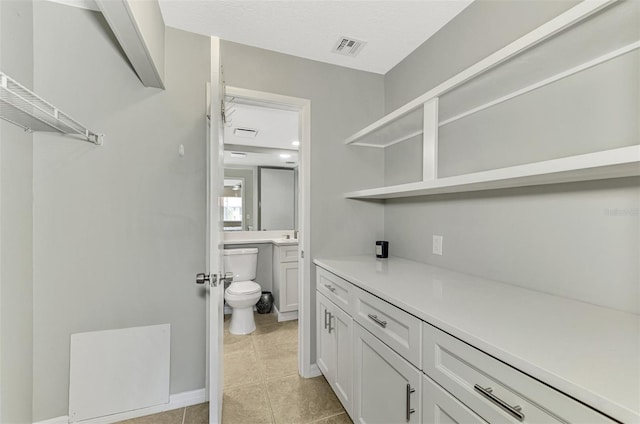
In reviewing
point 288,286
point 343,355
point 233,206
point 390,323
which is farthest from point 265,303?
point 390,323

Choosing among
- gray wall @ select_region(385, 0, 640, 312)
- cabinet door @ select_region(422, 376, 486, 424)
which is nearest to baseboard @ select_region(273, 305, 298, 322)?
gray wall @ select_region(385, 0, 640, 312)

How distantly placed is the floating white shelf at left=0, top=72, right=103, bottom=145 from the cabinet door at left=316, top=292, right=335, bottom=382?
1700mm

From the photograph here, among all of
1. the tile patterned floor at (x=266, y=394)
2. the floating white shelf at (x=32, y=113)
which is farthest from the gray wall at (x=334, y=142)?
the floating white shelf at (x=32, y=113)

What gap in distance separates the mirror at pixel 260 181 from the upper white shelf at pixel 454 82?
59.3 inches

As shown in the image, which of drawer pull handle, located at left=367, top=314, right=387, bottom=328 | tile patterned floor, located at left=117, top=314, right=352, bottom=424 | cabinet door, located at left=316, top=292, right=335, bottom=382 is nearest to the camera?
drawer pull handle, located at left=367, top=314, right=387, bottom=328

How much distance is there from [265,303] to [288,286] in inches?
19.1

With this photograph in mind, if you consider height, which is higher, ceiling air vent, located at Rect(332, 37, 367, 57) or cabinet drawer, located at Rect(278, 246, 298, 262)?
ceiling air vent, located at Rect(332, 37, 367, 57)

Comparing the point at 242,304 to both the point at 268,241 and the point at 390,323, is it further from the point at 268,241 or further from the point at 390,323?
the point at 390,323

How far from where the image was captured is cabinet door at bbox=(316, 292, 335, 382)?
1.73 meters

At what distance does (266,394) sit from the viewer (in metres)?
1.80

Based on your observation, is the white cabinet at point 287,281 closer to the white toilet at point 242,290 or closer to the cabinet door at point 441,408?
the white toilet at point 242,290

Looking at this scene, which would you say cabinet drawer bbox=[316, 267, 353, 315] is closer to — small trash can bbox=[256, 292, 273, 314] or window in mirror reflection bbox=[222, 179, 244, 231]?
Answer: small trash can bbox=[256, 292, 273, 314]

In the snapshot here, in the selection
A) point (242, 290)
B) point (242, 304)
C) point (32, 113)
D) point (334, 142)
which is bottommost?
point (242, 304)

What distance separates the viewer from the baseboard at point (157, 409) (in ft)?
4.86
